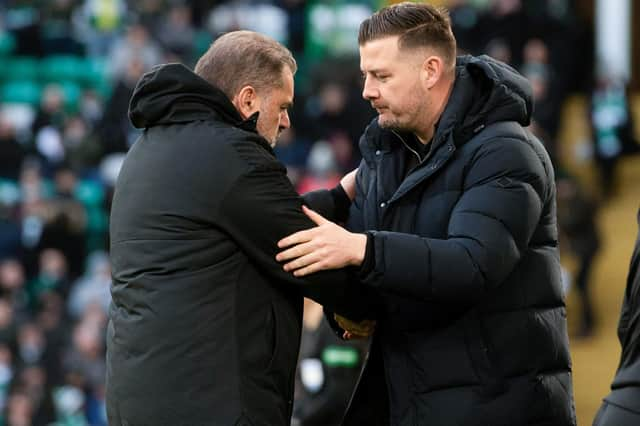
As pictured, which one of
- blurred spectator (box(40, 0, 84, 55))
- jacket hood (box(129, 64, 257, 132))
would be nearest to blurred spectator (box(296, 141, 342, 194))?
blurred spectator (box(40, 0, 84, 55))

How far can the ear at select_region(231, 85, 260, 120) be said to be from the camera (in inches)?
151

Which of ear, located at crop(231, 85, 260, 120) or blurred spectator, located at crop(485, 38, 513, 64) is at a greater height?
ear, located at crop(231, 85, 260, 120)

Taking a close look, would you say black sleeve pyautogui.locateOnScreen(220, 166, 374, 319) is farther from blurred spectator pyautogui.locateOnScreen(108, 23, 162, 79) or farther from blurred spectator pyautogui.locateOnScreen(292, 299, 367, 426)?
blurred spectator pyautogui.locateOnScreen(108, 23, 162, 79)

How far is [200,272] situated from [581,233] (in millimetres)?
9065

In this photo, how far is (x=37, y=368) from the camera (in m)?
10.9

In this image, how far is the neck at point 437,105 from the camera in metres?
3.98

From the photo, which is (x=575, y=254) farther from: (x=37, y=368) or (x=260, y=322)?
(x=260, y=322)

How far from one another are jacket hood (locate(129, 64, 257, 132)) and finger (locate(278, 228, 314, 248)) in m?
0.34

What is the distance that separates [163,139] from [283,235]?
43cm

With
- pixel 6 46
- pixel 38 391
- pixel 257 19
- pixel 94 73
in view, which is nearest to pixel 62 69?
pixel 94 73

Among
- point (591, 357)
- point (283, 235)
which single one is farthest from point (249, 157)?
point (591, 357)

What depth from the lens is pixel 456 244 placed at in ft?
12.1

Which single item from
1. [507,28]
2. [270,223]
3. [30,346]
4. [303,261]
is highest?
[270,223]

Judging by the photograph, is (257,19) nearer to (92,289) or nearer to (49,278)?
(49,278)
